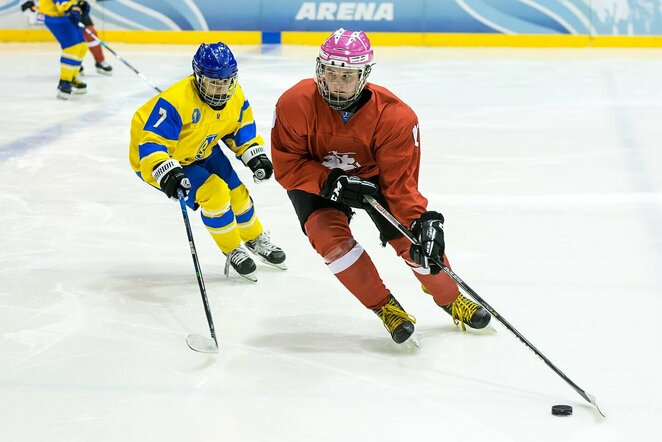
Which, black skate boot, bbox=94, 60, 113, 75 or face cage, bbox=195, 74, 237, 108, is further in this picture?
black skate boot, bbox=94, 60, 113, 75

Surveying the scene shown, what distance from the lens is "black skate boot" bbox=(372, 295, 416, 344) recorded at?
2.82m

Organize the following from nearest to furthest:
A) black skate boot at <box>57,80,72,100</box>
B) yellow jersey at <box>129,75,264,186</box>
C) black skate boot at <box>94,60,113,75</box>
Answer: yellow jersey at <box>129,75,264,186</box>
black skate boot at <box>57,80,72,100</box>
black skate boot at <box>94,60,113,75</box>

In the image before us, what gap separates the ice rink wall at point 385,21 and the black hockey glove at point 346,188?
23.3 feet

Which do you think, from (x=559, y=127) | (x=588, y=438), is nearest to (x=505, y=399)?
(x=588, y=438)

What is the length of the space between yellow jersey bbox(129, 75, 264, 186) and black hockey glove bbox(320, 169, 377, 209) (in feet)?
2.23

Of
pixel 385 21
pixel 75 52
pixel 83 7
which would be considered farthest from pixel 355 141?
pixel 385 21

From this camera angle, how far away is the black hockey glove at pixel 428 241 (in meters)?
2.65

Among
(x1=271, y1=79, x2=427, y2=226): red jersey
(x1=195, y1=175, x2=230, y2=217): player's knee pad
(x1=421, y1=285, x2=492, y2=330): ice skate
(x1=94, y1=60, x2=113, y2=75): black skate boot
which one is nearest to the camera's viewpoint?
(x1=271, y1=79, x2=427, y2=226): red jersey

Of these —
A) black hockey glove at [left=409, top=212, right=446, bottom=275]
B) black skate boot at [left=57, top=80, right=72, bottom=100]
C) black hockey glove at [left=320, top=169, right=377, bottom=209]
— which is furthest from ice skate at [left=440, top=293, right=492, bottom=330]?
black skate boot at [left=57, top=80, right=72, bottom=100]

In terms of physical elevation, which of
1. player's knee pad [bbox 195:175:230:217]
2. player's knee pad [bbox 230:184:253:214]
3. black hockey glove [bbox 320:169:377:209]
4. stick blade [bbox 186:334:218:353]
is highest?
black hockey glove [bbox 320:169:377:209]

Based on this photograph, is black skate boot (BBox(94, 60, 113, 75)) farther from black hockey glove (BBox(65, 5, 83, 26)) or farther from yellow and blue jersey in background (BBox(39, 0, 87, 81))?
black hockey glove (BBox(65, 5, 83, 26))

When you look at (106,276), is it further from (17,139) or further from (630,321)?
(17,139)

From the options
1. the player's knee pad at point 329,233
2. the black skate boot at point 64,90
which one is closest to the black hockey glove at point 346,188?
the player's knee pad at point 329,233

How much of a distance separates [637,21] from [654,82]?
80.8 inches
